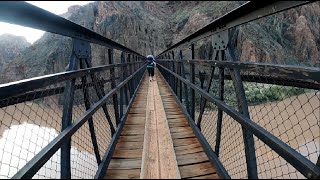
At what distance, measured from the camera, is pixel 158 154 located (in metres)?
3.04

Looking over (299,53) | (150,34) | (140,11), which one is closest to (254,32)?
(299,53)

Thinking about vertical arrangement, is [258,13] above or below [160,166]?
above

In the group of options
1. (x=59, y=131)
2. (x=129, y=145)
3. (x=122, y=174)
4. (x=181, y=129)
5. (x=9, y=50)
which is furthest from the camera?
(x=9, y=50)

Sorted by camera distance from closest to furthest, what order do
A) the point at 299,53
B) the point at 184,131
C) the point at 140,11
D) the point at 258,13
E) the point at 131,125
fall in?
the point at 258,13 → the point at 184,131 → the point at 131,125 → the point at 299,53 → the point at 140,11

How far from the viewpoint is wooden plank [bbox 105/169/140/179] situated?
105 inches

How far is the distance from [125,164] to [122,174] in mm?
265

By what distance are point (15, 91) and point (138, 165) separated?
174 cm

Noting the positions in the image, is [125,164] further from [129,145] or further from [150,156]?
[129,145]

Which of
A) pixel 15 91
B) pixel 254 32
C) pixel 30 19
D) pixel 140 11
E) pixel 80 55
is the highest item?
pixel 140 11

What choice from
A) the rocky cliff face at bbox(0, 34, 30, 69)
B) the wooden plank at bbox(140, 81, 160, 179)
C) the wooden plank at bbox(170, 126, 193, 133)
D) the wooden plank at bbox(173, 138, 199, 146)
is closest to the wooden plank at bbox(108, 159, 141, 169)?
the wooden plank at bbox(140, 81, 160, 179)

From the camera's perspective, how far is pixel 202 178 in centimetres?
262

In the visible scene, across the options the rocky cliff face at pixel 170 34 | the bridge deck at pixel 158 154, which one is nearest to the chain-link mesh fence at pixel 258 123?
the bridge deck at pixel 158 154

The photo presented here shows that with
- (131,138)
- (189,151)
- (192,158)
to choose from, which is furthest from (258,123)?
(192,158)

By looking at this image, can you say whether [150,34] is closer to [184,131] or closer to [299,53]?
[299,53]
